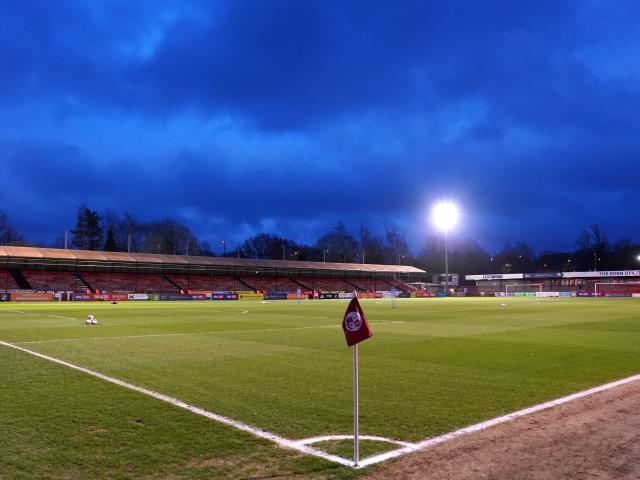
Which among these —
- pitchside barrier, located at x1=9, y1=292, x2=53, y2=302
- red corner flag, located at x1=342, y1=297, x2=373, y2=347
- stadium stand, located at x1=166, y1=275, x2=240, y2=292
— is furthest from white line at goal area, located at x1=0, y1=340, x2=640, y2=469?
stadium stand, located at x1=166, y1=275, x2=240, y2=292

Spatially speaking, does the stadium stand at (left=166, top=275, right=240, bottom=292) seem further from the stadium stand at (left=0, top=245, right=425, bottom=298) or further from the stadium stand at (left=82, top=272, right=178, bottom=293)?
the stadium stand at (left=82, top=272, right=178, bottom=293)

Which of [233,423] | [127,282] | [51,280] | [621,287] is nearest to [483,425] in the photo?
[233,423]

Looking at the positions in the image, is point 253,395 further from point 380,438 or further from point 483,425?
point 483,425

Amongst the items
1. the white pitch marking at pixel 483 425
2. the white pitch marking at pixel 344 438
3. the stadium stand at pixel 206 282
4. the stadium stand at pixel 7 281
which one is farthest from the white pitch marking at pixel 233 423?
the stadium stand at pixel 206 282

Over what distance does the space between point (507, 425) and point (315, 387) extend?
146 inches

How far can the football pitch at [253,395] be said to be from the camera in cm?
580

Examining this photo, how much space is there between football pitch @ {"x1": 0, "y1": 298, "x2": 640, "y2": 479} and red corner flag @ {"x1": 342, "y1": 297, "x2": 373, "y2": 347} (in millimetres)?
1316

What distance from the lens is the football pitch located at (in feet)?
19.0

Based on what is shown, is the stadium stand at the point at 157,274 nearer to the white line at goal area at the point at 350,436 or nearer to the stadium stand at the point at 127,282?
the stadium stand at the point at 127,282

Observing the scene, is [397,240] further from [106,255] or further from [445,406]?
[445,406]

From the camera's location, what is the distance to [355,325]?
6.05m

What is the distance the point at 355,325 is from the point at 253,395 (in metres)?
3.76

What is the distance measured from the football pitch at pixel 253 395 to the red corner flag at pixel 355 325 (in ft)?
4.32

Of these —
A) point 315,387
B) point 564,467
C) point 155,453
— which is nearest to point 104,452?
point 155,453
